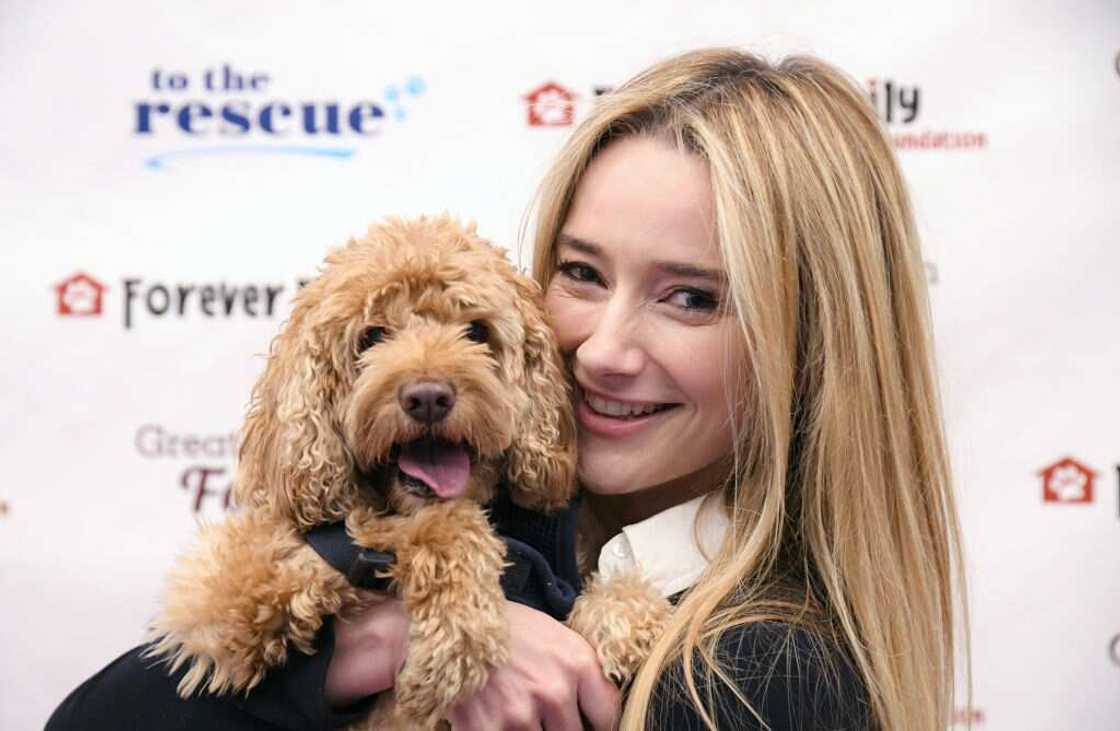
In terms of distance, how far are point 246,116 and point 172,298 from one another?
0.55 metres

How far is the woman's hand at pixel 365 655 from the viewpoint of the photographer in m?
1.61

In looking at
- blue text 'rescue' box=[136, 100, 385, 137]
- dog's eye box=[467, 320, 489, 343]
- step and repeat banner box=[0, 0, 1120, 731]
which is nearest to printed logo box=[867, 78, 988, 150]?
step and repeat banner box=[0, 0, 1120, 731]

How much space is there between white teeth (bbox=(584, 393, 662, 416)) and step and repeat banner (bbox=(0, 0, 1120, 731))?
4.20 feet

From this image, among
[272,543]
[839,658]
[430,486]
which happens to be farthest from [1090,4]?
[272,543]

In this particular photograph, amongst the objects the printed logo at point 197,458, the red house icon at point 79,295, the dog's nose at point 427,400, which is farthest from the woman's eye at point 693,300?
the red house icon at point 79,295

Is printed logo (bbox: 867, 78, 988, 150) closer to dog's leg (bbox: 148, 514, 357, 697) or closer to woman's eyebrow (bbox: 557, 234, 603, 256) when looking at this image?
woman's eyebrow (bbox: 557, 234, 603, 256)

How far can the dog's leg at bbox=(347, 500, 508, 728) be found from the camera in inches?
61.1

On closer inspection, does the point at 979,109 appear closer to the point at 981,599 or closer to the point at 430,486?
the point at 981,599

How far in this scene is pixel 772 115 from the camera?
189cm

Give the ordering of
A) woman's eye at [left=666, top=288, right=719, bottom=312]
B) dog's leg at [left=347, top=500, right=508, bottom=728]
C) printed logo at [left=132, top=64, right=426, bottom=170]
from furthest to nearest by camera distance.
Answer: printed logo at [left=132, top=64, right=426, bottom=170] → woman's eye at [left=666, top=288, right=719, bottom=312] → dog's leg at [left=347, top=500, right=508, bottom=728]

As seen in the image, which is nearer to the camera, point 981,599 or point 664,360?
point 664,360

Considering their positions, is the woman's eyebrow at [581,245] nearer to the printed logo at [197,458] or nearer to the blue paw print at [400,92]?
the blue paw print at [400,92]

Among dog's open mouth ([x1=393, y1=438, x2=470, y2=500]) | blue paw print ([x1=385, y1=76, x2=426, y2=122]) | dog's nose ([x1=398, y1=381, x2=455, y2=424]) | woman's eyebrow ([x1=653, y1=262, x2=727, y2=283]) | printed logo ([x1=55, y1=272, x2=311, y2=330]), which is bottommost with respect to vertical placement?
dog's open mouth ([x1=393, y1=438, x2=470, y2=500])

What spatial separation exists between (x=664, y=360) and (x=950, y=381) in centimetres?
150
